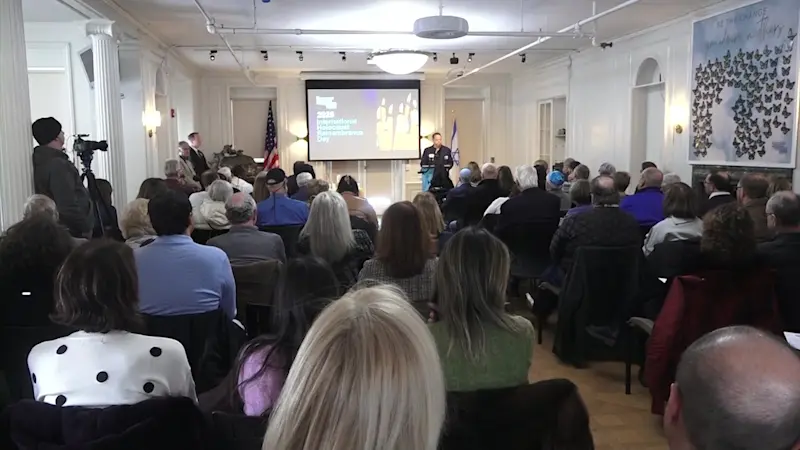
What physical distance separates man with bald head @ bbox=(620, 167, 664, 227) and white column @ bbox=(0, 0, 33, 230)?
459 cm

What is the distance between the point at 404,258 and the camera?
297 centimetres

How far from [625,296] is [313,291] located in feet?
8.50

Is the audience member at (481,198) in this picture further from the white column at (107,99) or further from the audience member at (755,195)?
the white column at (107,99)

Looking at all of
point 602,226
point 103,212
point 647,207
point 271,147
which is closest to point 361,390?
point 602,226

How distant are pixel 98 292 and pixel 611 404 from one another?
294 cm

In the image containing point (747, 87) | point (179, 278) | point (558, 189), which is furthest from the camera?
point (747, 87)

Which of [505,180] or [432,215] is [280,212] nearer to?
[432,215]

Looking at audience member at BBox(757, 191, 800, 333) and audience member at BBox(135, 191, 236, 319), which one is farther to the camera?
audience member at BBox(757, 191, 800, 333)

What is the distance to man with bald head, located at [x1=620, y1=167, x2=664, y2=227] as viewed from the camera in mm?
5098

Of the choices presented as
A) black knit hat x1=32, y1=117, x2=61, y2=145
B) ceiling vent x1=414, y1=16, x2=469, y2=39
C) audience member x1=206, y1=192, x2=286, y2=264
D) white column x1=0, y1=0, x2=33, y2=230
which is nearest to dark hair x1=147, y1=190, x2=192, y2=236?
audience member x1=206, y1=192, x2=286, y2=264

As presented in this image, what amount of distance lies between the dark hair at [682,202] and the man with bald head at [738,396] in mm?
3316

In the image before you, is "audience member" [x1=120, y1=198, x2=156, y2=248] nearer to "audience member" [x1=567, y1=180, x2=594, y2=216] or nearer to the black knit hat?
the black knit hat

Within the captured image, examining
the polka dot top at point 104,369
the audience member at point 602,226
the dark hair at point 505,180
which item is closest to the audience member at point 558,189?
the dark hair at point 505,180

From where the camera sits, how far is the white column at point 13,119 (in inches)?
171
